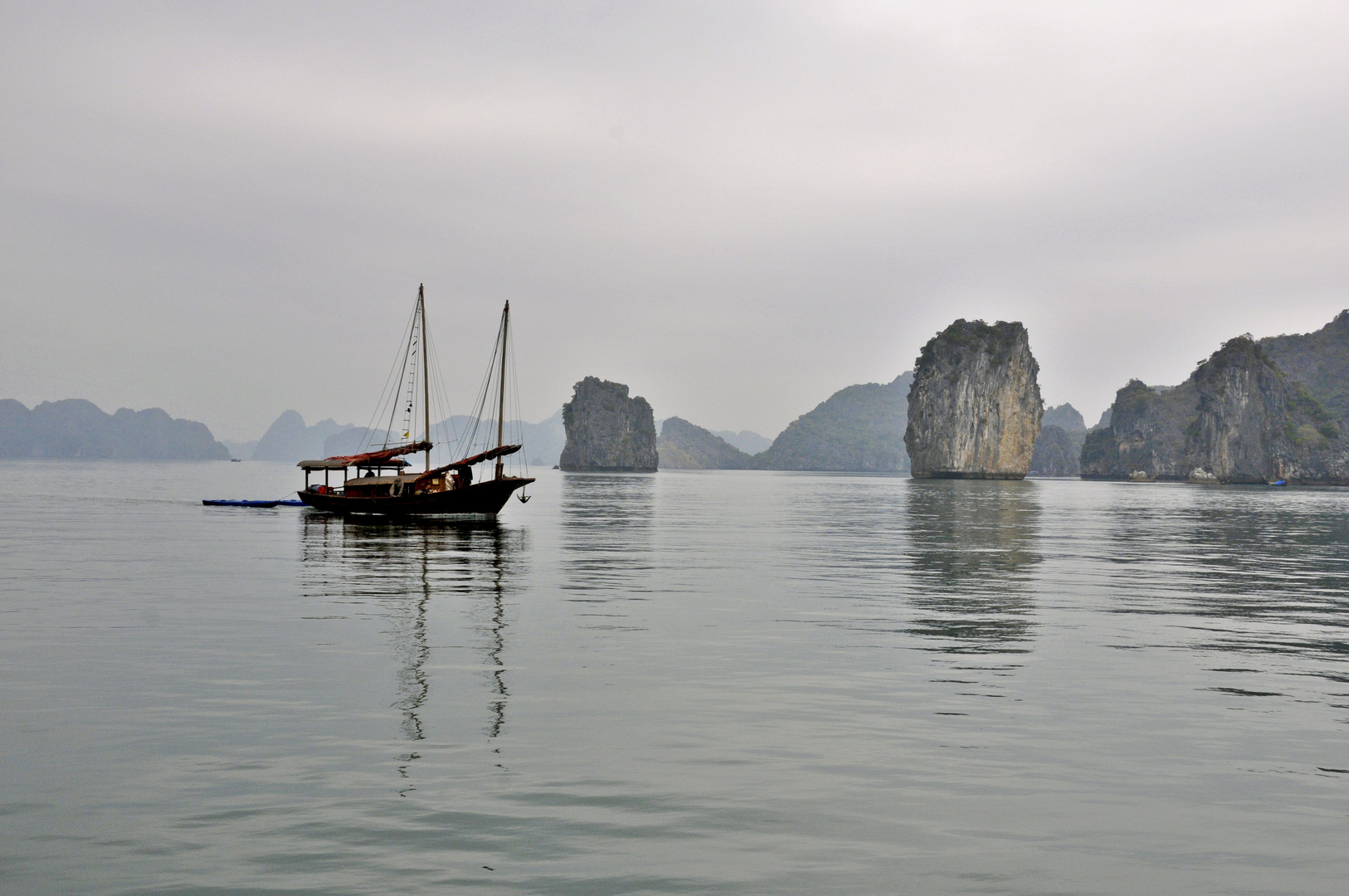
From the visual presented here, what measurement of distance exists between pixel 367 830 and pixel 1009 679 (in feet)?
39.9

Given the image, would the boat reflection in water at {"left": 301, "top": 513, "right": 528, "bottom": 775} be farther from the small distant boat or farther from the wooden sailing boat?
the small distant boat

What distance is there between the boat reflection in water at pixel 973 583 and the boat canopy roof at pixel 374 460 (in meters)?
35.9

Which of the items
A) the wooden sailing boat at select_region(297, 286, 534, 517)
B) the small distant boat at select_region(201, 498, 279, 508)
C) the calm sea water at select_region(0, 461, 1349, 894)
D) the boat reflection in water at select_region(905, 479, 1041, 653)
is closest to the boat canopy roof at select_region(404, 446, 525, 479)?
the wooden sailing boat at select_region(297, 286, 534, 517)

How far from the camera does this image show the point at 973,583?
112 ft

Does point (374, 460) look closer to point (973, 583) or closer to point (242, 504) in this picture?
point (242, 504)

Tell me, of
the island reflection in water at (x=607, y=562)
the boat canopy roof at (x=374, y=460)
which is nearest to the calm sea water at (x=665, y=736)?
the island reflection in water at (x=607, y=562)

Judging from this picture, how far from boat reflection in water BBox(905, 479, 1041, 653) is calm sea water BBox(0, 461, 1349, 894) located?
0.94ft

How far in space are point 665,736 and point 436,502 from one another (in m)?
56.0

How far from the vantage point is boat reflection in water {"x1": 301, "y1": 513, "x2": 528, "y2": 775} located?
1634 cm

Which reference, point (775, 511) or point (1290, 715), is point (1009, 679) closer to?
point (1290, 715)

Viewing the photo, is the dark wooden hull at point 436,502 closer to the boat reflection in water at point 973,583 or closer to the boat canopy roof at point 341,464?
the boat canopy roof at point 341,464

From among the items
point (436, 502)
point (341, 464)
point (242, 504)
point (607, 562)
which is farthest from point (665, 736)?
point (242, 504)

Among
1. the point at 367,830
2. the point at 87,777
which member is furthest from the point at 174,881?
the point at 87,777

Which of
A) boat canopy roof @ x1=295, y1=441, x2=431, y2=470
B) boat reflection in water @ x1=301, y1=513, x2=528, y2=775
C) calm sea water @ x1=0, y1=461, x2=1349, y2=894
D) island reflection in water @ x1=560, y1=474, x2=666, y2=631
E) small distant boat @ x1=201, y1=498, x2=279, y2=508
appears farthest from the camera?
small distant boat @ x1=201, y1=498, x2=279, y2=508
